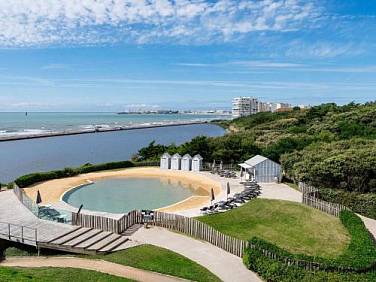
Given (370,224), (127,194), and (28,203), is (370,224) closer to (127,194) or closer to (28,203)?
(127,194)

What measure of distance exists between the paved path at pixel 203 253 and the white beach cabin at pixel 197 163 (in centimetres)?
1889

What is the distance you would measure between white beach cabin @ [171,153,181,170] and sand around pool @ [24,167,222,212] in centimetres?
105

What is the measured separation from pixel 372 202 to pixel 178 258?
14.0 meters

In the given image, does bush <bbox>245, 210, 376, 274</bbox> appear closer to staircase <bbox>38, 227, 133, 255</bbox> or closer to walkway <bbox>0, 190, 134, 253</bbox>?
walkway <bbox>0, 190, 134, 253</bbox>

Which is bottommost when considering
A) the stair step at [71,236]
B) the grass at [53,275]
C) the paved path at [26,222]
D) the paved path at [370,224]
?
the paved path at [370,224]

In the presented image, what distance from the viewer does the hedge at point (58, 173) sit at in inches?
1225

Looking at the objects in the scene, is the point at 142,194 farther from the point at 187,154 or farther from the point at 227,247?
the point at 227,247

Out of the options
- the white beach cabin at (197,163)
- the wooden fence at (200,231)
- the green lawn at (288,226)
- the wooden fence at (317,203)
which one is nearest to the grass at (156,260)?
the wooden fence at (200,231)

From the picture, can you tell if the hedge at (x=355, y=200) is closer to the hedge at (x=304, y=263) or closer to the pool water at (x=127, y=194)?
the hedge at (x=304, y=263)

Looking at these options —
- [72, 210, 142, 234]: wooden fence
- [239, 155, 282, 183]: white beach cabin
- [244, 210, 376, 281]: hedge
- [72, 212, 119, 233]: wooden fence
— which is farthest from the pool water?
[244, 210, 376, 281]: hedge

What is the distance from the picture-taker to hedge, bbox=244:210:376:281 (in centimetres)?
1368

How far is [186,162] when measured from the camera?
39.1 m

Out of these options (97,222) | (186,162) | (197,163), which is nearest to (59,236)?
(97,222)

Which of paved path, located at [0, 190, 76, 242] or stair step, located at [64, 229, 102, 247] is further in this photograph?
paved path, located at [0, 190, 76, 242]
